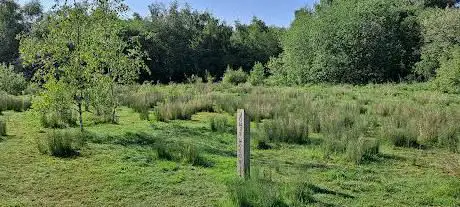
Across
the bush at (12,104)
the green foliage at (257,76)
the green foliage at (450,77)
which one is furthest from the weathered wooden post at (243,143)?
the green foliage at (257,76)

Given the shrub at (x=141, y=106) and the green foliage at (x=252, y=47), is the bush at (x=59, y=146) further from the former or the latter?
the green foliage at (x=252, y=47)

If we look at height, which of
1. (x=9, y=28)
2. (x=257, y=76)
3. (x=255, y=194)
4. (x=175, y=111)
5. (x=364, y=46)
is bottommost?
(x=255, y=194)

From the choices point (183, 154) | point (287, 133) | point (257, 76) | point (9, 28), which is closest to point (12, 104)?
point (183, 154)

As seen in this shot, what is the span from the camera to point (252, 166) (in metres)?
6.75

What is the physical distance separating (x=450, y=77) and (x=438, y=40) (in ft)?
23.8

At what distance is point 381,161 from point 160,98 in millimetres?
10863

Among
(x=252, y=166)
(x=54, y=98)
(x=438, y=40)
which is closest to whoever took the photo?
(x=252, y=166)

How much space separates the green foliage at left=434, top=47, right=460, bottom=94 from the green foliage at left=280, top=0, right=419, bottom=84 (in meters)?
7.37

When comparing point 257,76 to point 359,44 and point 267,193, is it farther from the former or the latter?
point 267,193

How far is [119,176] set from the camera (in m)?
6.62

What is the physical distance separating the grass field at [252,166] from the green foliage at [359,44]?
17862 mm

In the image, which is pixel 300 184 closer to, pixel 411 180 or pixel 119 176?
pixel 411 180

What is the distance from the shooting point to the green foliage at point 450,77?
20812 millimetres

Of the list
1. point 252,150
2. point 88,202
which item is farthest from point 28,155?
point 252,150
